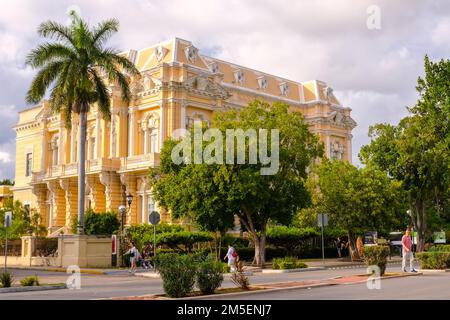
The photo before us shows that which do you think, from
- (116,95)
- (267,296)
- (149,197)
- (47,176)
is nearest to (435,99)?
(267,296)

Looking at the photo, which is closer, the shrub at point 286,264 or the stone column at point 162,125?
the shrub at point 286,264

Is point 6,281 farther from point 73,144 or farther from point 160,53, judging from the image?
point 73,144

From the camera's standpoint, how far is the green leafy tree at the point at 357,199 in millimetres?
38281

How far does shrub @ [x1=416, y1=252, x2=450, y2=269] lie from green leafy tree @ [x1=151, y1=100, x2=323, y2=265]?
9103mm

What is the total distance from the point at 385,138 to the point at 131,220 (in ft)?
68.4

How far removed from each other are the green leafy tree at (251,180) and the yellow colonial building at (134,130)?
13410 mm

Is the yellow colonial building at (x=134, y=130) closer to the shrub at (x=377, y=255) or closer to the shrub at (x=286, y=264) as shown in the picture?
the shrub at (x=286, y=264)

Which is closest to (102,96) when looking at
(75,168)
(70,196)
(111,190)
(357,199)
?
(357,199)

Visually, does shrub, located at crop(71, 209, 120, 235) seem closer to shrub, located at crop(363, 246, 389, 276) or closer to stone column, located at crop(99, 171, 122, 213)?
stone column, located at crop(99, 171, 122, 213)

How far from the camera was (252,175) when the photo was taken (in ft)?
105

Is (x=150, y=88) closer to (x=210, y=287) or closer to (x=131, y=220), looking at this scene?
(x=131, y=220)

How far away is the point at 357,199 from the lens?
125 feet

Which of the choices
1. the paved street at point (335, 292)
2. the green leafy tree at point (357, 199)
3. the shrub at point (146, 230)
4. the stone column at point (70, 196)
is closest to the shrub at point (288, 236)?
the green leafy tree at point (357, 199)

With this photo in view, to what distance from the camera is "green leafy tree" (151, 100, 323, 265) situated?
3219cm
